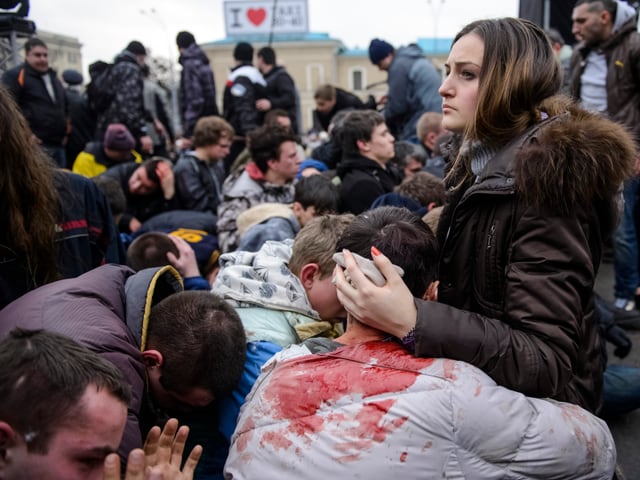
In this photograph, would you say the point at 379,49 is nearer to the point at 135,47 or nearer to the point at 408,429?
the point at 135,47

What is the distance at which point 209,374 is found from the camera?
1.71 metres

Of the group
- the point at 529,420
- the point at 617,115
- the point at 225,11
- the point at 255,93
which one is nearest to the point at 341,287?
the point at 529,420

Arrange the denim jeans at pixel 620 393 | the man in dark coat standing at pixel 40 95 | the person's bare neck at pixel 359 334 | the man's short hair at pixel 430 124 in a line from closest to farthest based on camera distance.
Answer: the person's bare neck at pixel 359 334, the denim jeans at pixel 620 393, the man's short hair at pixel 430 124, the man in dark coat standing at pixel 40 95

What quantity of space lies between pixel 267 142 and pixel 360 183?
2.69 feet

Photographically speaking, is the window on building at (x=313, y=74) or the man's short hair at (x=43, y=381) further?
the window on building at (x=313, y=74)

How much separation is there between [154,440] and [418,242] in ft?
2.65

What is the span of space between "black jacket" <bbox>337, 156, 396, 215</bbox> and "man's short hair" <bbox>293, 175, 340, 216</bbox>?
367 mm

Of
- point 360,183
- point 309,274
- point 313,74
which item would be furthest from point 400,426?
point 313,74

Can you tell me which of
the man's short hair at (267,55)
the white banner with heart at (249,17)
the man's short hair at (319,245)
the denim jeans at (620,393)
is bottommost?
the denim jeans at (620,393)

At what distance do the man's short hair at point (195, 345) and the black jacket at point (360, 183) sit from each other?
223 centimetres

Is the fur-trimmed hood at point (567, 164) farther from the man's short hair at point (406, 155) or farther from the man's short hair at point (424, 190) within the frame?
the man's short hair at point (406, 155)

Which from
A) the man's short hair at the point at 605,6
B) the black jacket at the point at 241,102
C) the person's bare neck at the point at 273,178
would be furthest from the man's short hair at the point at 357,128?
the black jacket at the point at 241,102

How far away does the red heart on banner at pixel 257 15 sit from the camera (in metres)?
25.6

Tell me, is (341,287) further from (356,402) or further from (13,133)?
(13,133)
